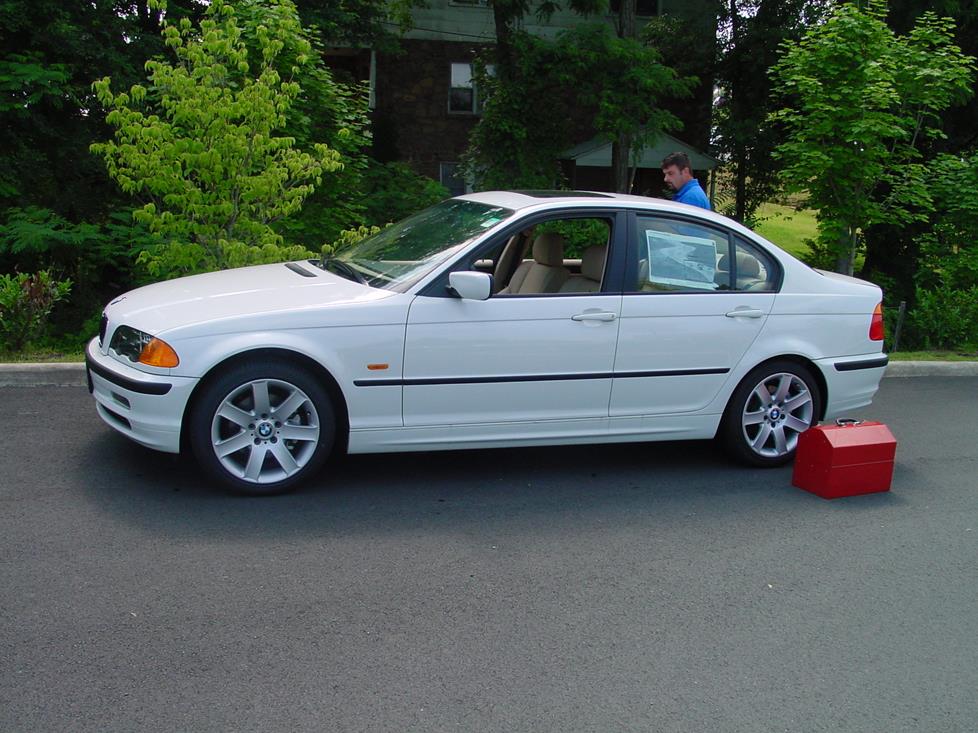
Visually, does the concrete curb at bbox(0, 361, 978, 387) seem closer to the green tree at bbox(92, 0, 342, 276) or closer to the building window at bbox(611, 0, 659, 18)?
the green tree at bbox(92, 0, 342, 276)

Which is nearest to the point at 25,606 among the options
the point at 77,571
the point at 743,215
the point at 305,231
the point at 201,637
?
the point at 77,571

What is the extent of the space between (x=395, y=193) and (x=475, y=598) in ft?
37.7

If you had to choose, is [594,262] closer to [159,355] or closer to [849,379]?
[849,379]

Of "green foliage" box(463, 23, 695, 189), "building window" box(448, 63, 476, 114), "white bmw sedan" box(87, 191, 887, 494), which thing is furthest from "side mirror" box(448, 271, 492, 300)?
"building window" box(448, 63, 476, 114)

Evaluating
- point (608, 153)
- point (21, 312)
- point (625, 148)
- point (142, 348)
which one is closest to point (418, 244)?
point (142, 348)

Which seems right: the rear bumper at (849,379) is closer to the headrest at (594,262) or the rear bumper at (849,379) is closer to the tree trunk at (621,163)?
the headrest at (594,262)

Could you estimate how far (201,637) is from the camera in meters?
3.97

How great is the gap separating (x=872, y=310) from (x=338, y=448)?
12.1 feet

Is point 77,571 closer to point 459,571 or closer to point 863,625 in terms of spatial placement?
point 459,571

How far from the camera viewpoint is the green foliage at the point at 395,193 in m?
15.0

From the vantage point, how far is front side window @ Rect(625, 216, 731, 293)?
6207 mm

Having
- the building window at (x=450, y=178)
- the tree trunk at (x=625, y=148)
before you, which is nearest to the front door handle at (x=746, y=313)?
the tree trunk at (x=625, y=148)

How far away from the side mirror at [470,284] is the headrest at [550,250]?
1099 millimetres

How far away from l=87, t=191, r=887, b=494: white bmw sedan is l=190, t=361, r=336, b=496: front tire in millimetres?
11
